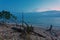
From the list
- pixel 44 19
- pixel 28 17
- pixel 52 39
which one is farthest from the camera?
pixel 44 19

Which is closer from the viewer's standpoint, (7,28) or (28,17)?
(28,17)

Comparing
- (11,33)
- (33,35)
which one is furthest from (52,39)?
(11,33)

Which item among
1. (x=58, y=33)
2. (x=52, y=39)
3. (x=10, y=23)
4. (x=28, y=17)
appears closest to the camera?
(x=28, y=17)

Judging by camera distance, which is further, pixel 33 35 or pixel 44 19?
pixel 44 19

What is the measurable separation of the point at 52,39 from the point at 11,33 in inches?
45.6

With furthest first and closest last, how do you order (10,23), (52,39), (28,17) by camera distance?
1. (10,23)
2. (52,39)
3. (28,17)

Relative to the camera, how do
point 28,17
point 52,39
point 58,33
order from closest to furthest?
point 28,17
point 52,39
point 58,33

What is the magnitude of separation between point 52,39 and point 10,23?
2.26 m

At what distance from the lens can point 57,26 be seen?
890cm

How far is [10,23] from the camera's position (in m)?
8.57

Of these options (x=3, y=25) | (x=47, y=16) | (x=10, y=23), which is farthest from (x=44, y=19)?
(x=3, y=25)

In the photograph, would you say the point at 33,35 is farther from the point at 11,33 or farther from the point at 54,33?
the point at 54,33

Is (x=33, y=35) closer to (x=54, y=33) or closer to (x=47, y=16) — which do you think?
(x=54, y=33)

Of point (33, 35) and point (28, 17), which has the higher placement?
point (28, 17)
